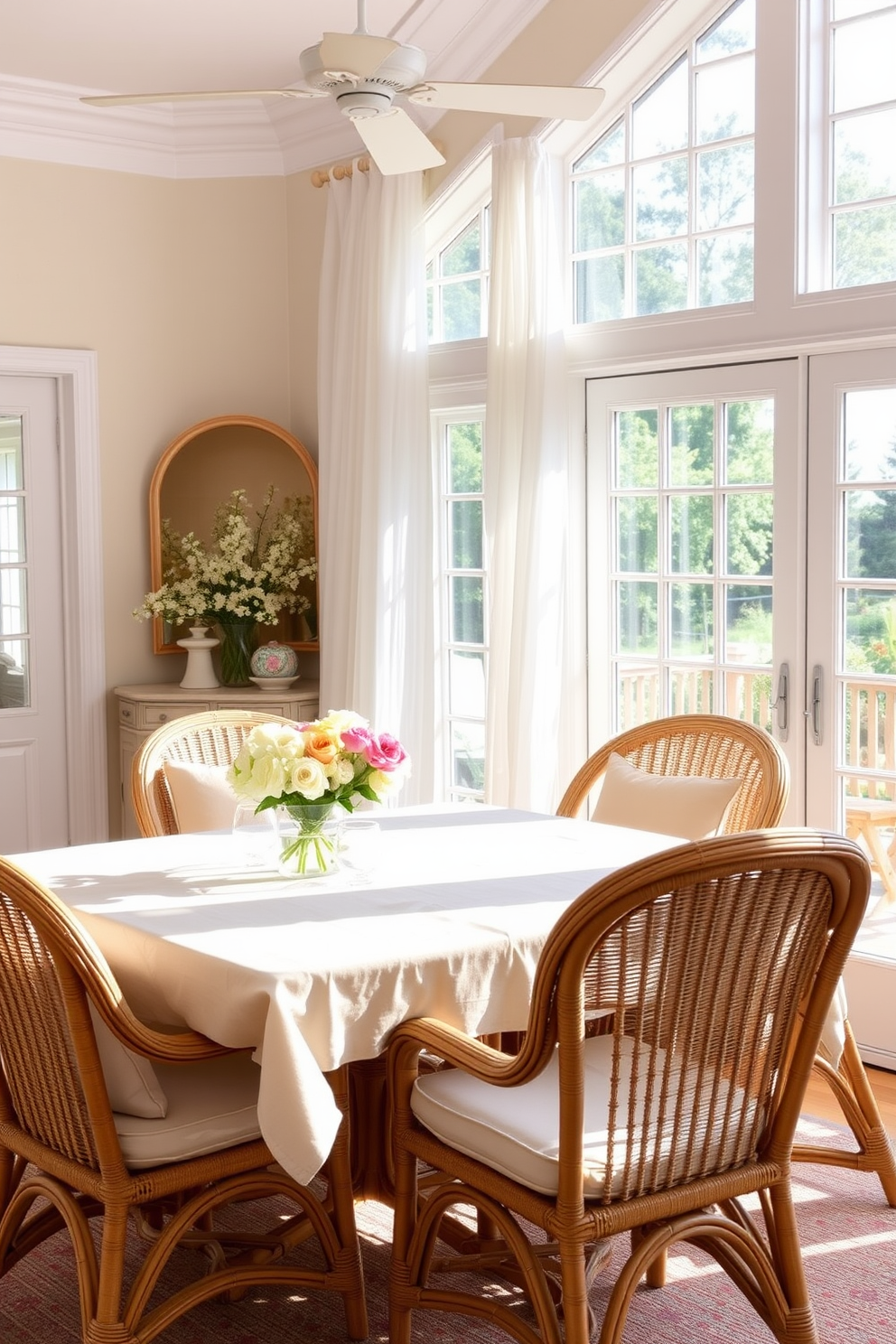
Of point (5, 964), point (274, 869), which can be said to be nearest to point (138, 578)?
point (274, 869)

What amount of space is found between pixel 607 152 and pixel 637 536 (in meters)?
1.21

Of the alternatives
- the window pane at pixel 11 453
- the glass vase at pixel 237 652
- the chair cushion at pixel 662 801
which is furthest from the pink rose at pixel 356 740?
the window pane at pixel 11 453

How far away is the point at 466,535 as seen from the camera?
205 inches

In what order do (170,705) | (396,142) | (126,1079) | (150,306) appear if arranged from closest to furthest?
(126,1079), (396,142), (170,705), (150,306)

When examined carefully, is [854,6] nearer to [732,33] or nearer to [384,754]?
[732,33]

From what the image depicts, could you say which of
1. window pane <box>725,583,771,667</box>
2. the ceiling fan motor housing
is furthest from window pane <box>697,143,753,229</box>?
the ceiling fan motor housing

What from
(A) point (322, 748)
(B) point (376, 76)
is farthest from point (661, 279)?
(A) point (322, 748)

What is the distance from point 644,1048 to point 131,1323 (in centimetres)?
92

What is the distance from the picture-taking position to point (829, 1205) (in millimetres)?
3156

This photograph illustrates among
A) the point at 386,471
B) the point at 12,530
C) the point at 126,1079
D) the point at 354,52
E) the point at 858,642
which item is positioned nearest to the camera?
the point at 126,1079

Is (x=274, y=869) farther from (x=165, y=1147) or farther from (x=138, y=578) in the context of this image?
(x=138, y=578)

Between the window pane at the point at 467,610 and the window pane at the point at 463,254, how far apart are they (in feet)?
3.53

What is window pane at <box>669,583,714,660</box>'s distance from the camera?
14.3 feet

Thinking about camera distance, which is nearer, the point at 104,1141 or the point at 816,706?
the point at 104,1141
